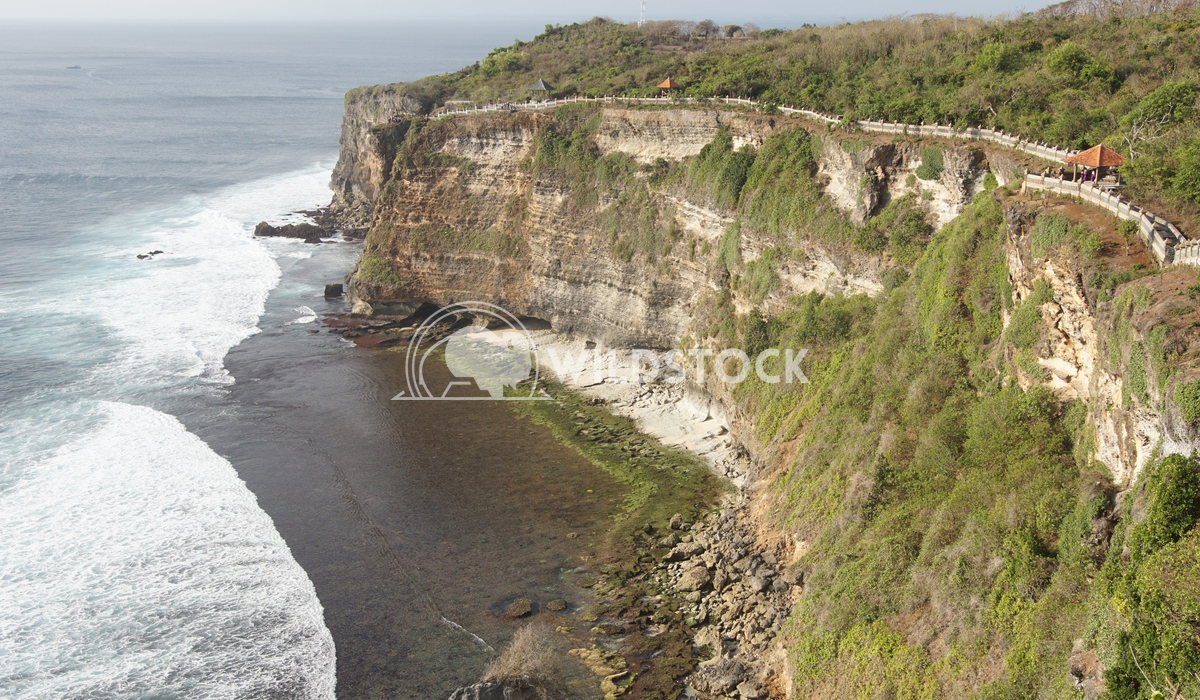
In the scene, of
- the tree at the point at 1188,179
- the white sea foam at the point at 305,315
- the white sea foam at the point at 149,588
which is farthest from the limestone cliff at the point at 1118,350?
the white sea foam at the point at 305,315

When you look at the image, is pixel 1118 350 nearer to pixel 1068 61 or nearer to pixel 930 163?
pixel 930 163

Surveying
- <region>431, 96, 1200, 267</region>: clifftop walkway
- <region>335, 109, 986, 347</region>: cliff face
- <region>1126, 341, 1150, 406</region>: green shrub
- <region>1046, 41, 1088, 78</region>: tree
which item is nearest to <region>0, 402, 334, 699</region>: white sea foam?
<region>335, 109, 986, 347</region>: cliff face

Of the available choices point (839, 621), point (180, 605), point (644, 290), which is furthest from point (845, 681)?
point (644, 290)

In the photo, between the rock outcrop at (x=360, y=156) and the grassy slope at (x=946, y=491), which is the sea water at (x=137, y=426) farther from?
the grassy slope at (x=946, y=491)

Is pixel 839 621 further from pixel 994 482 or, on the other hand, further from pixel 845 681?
pixel 994 482

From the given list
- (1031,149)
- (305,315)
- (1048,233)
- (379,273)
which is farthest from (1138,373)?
(305,315)

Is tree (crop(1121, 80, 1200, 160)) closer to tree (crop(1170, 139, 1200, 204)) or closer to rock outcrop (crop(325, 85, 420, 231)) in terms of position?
tree (crop(1170, 139, 1200, 204))
